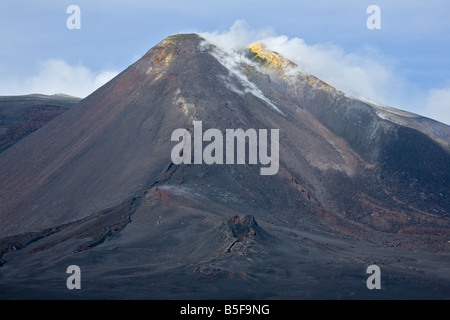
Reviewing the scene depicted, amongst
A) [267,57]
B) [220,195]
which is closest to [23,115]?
[267,57]

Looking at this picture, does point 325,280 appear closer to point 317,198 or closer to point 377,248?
point 377,248

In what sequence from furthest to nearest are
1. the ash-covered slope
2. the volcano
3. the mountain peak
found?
the ash-covered slope → the mountain peak → the volcano

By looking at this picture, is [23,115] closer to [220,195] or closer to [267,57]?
[267,57]

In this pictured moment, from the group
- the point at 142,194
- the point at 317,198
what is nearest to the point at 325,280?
the point at 142,194

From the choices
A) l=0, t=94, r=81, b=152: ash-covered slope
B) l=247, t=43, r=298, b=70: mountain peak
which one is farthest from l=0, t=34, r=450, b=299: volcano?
l=0, t=94, r=81, b=152: ash-covered slope

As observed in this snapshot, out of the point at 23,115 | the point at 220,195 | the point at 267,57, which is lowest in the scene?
the point at 220,195

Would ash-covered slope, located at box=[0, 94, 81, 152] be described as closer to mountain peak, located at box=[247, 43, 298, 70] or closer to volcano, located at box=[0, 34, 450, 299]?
volcano, located at box=[0, 34, 450, 299]

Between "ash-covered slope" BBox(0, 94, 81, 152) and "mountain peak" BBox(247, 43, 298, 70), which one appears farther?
"ash-covered slope" BBox(0, 94, 81, 152)

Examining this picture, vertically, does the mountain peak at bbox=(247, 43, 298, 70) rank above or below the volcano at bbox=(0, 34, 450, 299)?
above
